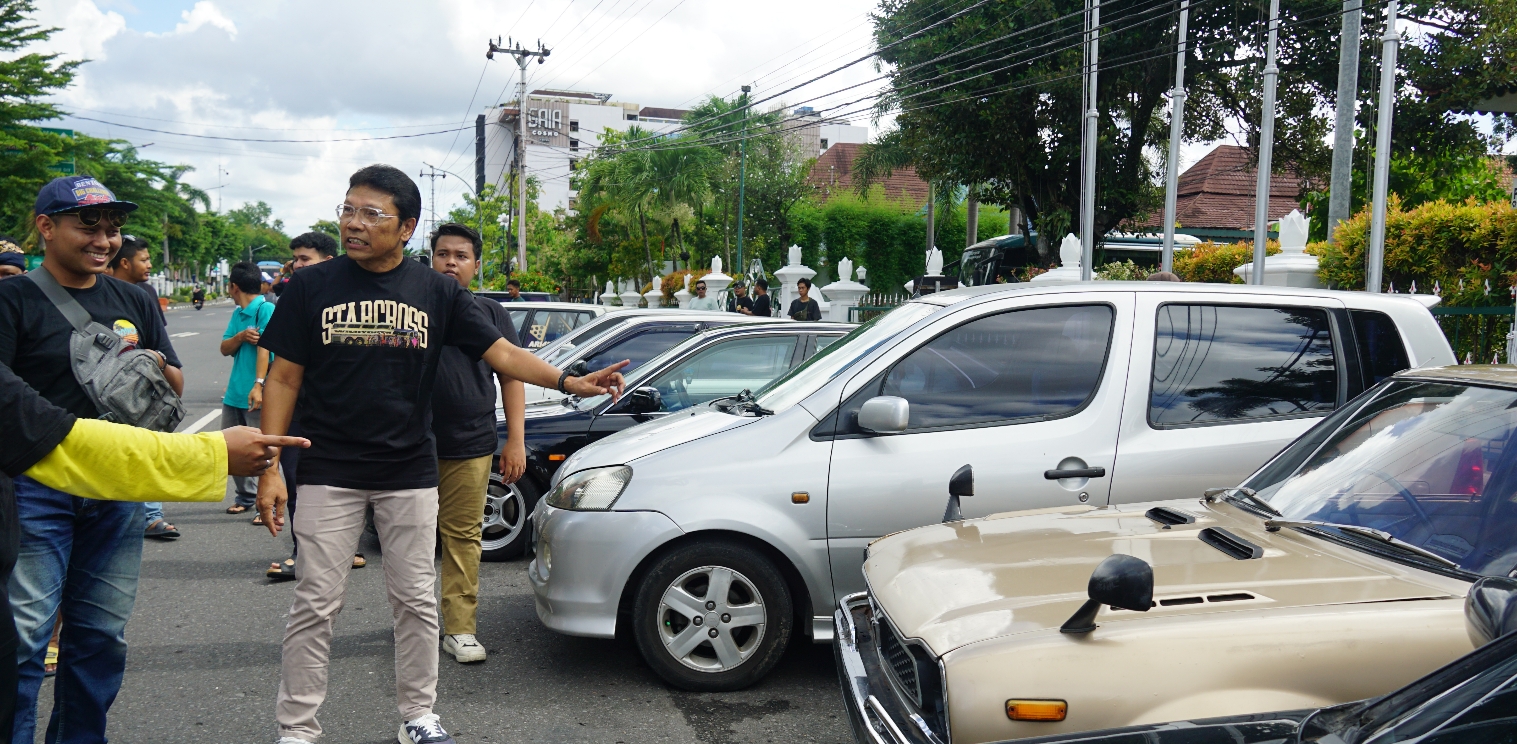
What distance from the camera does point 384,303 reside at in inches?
147

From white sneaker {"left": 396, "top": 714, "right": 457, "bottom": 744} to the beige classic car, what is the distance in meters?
1.48

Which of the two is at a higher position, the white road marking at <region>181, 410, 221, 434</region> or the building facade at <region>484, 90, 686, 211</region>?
the building facade at <region>484, 90, 686, 211</region>

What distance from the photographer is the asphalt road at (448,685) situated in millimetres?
4289

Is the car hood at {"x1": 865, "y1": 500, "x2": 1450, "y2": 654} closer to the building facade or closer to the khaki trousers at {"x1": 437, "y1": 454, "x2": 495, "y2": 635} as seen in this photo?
the khaki trousers at {"x1": 437, "y1": 454, "x2": 495, "y2": 635}

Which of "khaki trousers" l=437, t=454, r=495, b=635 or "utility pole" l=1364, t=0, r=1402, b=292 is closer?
"khaki trousers" l=437, t=454, r=495, b=635

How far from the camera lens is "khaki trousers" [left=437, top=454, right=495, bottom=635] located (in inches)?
198

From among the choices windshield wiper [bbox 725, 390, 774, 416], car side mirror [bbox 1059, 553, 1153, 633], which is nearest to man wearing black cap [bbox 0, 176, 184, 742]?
windshield wiper [bbox 725, 390, 774, 416]

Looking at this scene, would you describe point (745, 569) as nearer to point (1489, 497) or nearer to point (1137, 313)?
point (1137, 313)

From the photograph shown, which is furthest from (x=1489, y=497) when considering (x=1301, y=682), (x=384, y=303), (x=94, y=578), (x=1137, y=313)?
(x=94, y=578)

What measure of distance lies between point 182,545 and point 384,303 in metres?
4.85

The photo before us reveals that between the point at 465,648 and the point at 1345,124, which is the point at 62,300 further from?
the point at 1345,124

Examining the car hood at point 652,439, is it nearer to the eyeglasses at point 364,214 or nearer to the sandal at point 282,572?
the eyeglasses at point 364,214

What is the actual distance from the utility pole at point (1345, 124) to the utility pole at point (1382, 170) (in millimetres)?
362

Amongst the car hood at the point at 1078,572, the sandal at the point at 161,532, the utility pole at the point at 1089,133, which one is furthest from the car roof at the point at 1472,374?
the utility pole at the point at 1089,133
